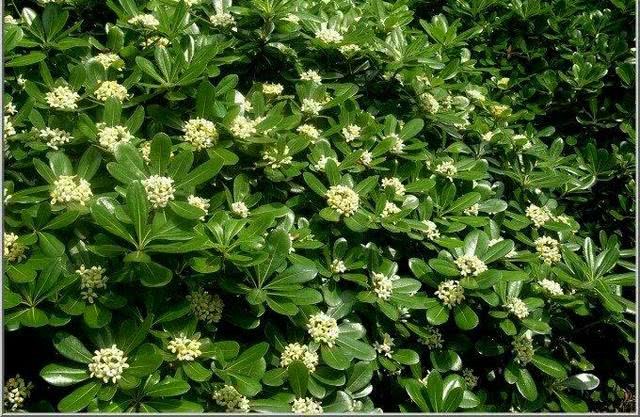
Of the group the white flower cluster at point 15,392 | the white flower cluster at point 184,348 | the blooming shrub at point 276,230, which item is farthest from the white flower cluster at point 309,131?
the white flower cluster at point 15,392

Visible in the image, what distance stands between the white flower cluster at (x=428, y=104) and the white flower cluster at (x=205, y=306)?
54.0 inches

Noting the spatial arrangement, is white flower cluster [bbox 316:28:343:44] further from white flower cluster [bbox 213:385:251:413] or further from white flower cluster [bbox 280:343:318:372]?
white flower cluster [bbox 213:385:251:413]

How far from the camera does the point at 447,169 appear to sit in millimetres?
2553

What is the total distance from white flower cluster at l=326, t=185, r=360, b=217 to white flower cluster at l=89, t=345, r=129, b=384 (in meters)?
0.86

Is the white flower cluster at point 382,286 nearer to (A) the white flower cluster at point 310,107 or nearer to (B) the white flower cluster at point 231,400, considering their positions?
(B) the white flower cluster at point 231,400

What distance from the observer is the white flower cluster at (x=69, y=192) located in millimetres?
1810

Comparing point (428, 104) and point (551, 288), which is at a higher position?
point (428, 104)

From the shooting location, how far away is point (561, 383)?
2461 millimetres

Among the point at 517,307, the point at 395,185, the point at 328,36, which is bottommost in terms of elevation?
the point at 517,307

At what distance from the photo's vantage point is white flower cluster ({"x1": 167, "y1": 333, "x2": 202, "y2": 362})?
1771 mm

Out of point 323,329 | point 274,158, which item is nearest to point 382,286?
point 323,329

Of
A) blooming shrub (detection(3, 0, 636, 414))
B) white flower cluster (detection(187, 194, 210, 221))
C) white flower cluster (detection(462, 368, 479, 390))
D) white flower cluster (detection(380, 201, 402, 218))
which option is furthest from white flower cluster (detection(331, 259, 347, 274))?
white flower cluster (detection(462, 368, 479, 390))

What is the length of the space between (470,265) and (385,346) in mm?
429

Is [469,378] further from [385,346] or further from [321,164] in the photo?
[321,164]
